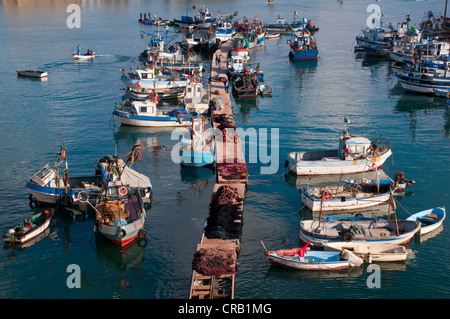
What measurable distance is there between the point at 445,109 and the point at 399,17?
92148mm

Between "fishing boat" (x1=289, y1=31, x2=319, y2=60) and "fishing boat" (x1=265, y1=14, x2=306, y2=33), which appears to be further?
"fishing boat" (x1=265, y1=14, x2=306, y2=33)

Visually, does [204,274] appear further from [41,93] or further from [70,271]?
[41,93]

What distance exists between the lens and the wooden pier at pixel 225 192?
27.5 meters

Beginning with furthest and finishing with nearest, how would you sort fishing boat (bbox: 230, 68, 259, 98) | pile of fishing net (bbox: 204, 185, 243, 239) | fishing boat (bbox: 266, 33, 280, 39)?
fishing boat (bbox: 266, 33, 280, 39) → fishing boat (bbox: 230, 68, 259, 98) → pile of fishing net (bbox: 204, 185, 243, 239)

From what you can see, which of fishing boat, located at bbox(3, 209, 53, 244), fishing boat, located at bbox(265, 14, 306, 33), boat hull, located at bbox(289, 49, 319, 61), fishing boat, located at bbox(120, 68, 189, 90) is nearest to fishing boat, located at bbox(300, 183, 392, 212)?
fishing boat, located at bbox(3, 209, 53, 244)

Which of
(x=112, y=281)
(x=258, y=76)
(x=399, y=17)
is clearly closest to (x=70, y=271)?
(x=112, y=281)

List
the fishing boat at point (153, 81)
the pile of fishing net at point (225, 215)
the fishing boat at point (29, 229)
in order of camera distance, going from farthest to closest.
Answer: the fishing boat at point (153, 81)
the fishing boat at point (29, 229)
the pile of fishing net at point (225, 215)

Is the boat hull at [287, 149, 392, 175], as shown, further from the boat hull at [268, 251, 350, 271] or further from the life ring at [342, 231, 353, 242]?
the boat hull at [268, 251, 350, 271]

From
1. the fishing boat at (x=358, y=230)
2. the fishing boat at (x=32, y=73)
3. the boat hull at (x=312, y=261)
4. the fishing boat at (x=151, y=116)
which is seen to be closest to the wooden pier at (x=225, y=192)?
the boat hull at (x=312, y=261)

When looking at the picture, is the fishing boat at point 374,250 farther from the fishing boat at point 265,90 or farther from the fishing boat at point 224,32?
the fishing boat at point 224,32

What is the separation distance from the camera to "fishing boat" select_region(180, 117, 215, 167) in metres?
44.6

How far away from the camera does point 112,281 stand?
98.4 feet

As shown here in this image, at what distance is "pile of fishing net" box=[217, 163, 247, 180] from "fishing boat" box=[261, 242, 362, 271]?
11.5 m

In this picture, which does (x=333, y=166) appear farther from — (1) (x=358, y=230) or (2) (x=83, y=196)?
(2) (x=83, y=196)
